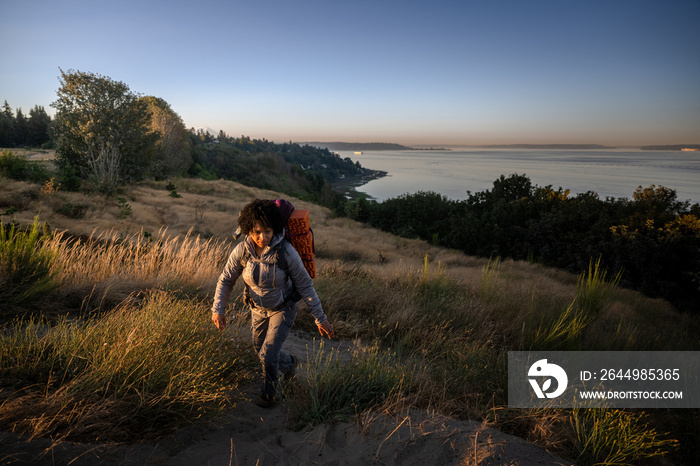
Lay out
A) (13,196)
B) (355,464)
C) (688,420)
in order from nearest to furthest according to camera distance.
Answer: (355,464), (688,420), (13,196)

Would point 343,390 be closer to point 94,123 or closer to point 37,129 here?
point 94,123

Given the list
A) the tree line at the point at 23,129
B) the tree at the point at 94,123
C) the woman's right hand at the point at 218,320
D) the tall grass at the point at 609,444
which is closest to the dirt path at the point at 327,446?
the tall grass at the point at 609,444

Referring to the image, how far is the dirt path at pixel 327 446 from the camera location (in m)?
2.07

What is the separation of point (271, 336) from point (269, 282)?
49cm

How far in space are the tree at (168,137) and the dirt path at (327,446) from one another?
140ft

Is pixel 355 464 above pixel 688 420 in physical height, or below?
above

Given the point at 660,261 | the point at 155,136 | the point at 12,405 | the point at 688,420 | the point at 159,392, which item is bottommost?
the point at 660,261

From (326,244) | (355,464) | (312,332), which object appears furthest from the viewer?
(326,244)

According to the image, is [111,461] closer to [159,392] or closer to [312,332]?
[159,392]

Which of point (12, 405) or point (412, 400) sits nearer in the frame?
point (12, 405)

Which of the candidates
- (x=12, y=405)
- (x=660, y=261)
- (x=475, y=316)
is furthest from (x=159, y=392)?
(x=660, y=261)

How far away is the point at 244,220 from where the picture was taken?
9.32 feet

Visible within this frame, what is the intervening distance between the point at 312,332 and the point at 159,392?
250 centimetres

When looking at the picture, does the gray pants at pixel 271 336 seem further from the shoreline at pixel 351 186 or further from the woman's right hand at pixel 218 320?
the shoreline at pixel 351 186
